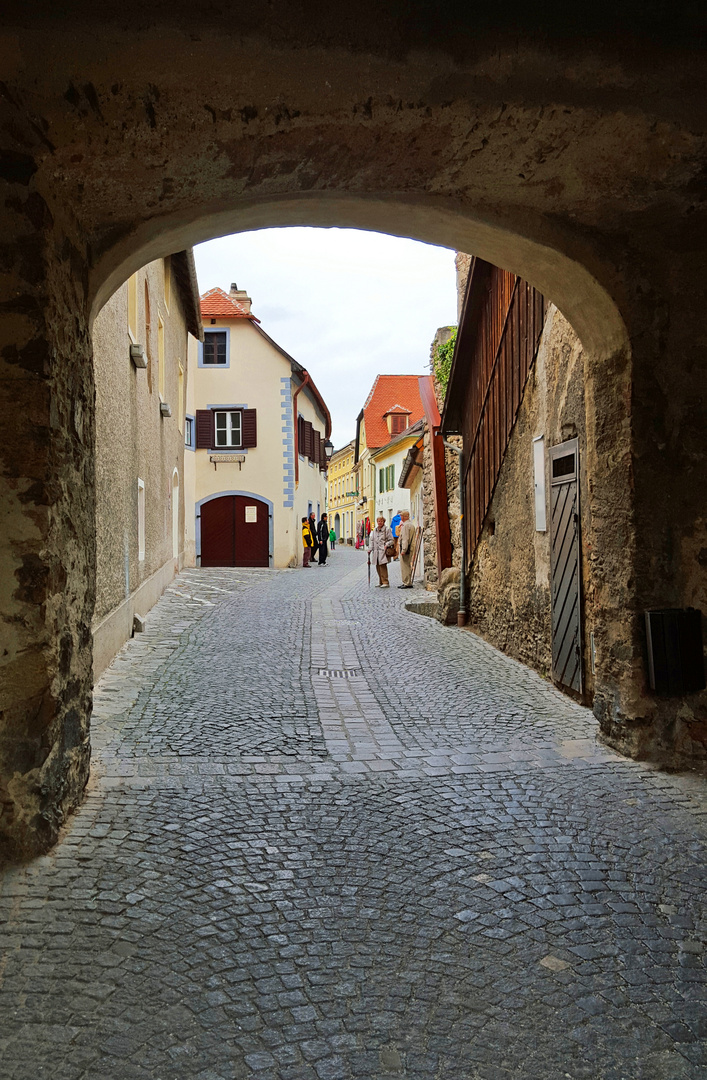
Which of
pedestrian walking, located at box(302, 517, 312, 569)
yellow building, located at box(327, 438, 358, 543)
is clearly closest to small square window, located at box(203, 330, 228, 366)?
pedestrian walking, located at box(302, 517, 312, 569)

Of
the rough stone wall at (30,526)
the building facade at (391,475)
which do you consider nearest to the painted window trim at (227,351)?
the building facade at (391,475)

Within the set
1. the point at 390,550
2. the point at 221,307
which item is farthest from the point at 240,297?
the point at 390,550

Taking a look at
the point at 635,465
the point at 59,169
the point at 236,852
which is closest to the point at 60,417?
the point at 59,169

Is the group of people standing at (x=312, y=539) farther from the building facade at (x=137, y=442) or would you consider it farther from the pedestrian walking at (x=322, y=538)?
the building facade at (x=137, y=442)

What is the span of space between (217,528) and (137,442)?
14.4 meters

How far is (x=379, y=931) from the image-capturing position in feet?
8.55

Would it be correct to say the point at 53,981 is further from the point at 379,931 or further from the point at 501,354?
the point at 501,354

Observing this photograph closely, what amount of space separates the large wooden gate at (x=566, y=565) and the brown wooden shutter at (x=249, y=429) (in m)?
18.5

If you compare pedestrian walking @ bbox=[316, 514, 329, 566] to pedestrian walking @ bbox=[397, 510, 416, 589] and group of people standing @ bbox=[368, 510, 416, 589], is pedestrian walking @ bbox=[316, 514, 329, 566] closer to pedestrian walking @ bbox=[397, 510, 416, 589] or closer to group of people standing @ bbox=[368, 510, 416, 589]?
group of people standing @ bbox=[368, 510, 416, 589]

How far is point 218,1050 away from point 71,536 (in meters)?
2.21

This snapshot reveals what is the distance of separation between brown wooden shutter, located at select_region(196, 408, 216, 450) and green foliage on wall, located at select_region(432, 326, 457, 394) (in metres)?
10.5

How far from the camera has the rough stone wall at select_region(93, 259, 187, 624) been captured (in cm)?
721

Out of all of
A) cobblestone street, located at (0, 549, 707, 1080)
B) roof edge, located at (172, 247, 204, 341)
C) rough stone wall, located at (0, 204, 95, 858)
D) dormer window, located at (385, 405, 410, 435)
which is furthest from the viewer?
dormer window, located at (385, 405, 410, 435)

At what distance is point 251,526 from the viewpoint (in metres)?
24.6
